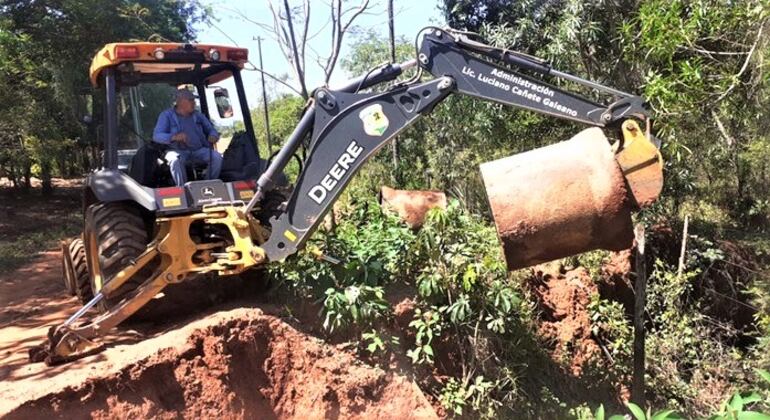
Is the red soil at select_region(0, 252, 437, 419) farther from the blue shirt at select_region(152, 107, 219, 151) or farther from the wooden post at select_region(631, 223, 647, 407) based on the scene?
the wooden post at select_region(631, 223, 647, 407)

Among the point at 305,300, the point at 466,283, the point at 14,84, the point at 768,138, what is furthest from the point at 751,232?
the point at 14,84

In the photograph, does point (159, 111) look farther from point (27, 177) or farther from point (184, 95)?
point (27, 177)

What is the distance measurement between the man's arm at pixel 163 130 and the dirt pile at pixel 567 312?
13.6 ft

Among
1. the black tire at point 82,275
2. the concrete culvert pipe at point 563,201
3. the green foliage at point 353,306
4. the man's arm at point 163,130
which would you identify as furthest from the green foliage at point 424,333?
the black tire at point 82,275

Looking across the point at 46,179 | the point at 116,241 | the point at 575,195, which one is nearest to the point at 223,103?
the point at 116,241

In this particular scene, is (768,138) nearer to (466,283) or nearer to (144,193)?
(466,283)

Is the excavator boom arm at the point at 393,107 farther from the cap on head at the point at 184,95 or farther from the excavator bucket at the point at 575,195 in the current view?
the cap on head at the point at 184,95

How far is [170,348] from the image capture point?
479 centimetres

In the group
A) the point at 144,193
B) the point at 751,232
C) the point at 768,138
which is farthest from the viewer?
the point at 751,232

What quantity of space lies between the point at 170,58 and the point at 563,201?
373 centimetres

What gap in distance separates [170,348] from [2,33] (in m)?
11.5

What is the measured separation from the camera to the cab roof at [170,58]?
5.21 meters

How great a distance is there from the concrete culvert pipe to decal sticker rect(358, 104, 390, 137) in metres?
0.99

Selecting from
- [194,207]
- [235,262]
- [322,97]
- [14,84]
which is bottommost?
[235,262]
